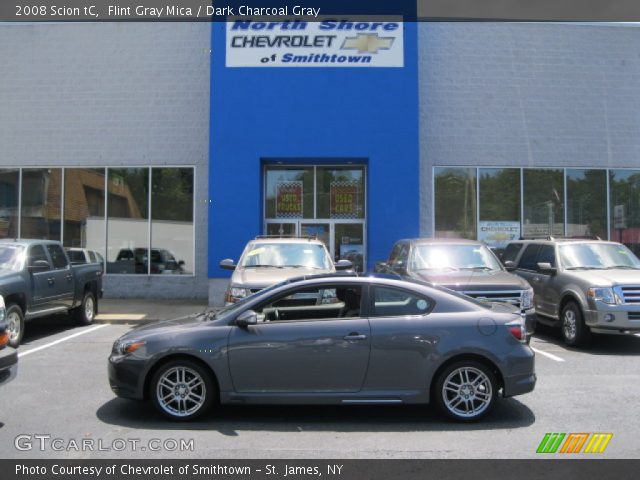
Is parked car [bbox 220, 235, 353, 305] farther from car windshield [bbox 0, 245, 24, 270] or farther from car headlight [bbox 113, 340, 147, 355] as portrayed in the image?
car windshield [bbox 0, 245, 24, 270]

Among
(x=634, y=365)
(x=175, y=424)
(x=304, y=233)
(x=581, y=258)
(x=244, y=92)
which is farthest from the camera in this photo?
(x=304, y=233)

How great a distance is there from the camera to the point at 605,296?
9.01 meters

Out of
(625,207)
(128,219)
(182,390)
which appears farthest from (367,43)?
(182,390)

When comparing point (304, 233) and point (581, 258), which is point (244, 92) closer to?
point (304, 233)

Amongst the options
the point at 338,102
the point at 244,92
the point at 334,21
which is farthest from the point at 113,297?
the point at 334,21

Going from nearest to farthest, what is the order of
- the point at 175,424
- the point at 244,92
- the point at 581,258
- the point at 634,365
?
the point at 175,424
the point at 634,365
the point at 581,258
the point at 244,92

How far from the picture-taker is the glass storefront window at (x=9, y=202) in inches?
691

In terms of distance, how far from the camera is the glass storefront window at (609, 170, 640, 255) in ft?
56.0

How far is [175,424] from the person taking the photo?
5.46m

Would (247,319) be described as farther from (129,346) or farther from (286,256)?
(286,256)

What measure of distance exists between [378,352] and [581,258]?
22.0 ft

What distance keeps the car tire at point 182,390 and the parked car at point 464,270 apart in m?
4.22

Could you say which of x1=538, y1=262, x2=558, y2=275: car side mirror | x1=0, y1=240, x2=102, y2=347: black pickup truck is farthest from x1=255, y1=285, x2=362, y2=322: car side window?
x1=538, y1=262, x2=558, y2=275: car side mirror

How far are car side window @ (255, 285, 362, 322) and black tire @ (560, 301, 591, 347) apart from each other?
5.34 metres
